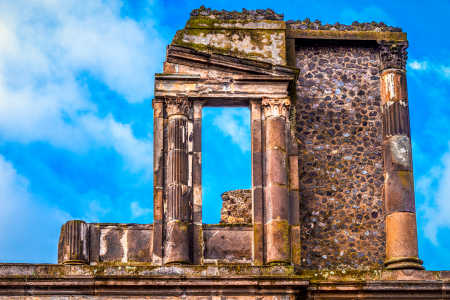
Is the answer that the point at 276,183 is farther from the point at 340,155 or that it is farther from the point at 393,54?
the point at 393,54

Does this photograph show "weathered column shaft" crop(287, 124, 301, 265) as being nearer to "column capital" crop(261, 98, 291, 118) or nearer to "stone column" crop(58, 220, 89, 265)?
"column capital" crop(261, 98, 291, 118)

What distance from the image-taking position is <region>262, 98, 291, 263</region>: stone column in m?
21.3

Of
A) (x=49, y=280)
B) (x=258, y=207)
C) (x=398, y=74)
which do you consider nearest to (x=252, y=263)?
(x=258, y=207)

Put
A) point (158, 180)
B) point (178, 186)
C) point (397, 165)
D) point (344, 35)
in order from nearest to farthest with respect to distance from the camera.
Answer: point (178, 186), point (158, 180), point (397, 165), point (344, 35)

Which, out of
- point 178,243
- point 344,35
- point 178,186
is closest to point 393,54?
point 344,35

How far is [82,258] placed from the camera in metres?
21.3

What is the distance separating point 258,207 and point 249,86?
2658mm

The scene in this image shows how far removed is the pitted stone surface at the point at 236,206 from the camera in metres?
25.6

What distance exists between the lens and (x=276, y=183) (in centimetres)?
2177

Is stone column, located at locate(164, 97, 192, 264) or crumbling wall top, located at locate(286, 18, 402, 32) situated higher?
crumbling wall top, located at locate(286, 18, 402, 32)

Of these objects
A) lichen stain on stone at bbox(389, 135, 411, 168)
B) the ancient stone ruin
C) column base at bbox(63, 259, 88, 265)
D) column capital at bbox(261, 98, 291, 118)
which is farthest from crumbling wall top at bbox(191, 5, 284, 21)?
column base at bbox(63, 259, 88, 265)

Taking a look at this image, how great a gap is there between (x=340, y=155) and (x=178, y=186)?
155 inches

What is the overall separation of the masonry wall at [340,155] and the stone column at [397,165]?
388 millimetres

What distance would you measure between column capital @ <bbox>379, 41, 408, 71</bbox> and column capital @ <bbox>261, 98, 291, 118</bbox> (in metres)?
2.73
